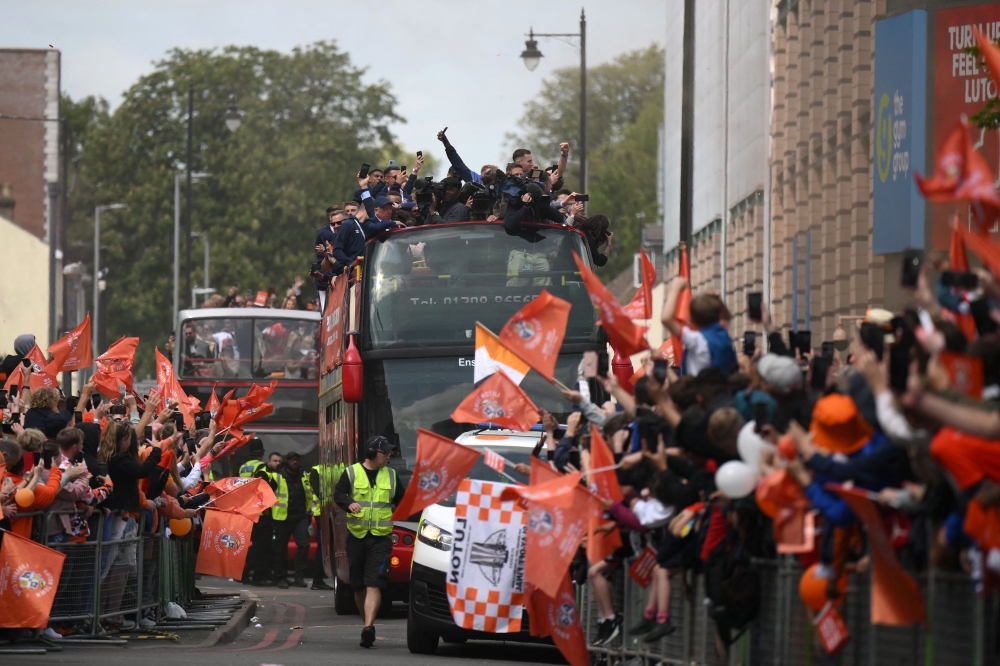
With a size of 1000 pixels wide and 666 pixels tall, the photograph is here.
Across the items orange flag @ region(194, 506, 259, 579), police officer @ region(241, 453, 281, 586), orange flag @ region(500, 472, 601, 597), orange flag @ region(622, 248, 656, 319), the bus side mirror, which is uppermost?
orange flag @ region(622, 248, 656, 319)

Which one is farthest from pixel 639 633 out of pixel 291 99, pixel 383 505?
pixel 291 99

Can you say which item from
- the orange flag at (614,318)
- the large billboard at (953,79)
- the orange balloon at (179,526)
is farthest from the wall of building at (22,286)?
the orange flag at (614,318)

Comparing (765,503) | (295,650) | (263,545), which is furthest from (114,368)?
(765,503)

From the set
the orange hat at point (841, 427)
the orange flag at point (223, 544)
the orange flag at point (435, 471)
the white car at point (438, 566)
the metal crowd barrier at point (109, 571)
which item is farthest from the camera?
the orange flag at point (223, 544)

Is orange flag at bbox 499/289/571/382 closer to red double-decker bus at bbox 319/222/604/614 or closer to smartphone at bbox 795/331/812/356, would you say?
smartphone at bbox 795/331/812/356

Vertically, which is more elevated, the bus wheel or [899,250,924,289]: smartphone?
[899,250,924,289]: smartphone

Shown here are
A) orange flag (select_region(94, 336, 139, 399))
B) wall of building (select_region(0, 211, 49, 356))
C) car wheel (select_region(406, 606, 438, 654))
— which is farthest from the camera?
wall of building (select_region(0, 211, 49, 356))

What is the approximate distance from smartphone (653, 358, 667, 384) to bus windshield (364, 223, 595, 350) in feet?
23.6

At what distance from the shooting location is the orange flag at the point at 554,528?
11375 mm

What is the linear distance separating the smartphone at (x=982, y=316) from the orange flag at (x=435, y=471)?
5735mm

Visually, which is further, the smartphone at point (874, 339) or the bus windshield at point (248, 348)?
the bus windshield at point (248, 348)

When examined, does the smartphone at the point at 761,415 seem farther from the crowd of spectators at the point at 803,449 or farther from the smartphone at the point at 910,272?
the smartphone at the point at 910,272

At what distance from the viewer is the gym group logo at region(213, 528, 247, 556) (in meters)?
20.0

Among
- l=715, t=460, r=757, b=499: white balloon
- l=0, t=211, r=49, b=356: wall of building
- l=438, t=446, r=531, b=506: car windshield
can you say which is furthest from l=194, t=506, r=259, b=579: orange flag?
l=0, t=211, r=49, b=356: wall of building
